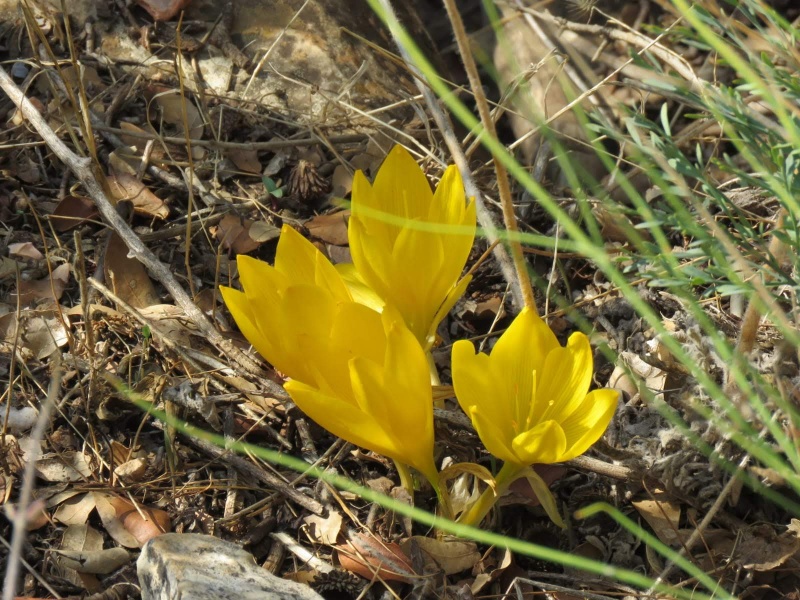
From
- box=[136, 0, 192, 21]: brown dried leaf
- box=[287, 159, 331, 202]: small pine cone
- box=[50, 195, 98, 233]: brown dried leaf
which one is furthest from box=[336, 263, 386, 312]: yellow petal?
box=[136, 0, 192, 21]: brown dried leaf

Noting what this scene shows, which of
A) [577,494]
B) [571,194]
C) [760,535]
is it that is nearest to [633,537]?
[577,494]

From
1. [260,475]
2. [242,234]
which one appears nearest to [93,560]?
[260,475]

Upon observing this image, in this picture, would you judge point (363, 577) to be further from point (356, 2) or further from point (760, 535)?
point (356, 2)

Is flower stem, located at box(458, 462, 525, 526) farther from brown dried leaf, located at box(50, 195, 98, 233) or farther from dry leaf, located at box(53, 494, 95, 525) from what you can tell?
brown dried leaf, located at box(50, 195, 98, 233)

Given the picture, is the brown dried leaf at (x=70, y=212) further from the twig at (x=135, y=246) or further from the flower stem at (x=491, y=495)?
the flower stem at (x=491, y=495)

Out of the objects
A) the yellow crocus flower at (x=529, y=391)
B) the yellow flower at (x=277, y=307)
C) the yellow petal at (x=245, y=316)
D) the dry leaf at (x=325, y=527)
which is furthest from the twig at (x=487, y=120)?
the dry leaf at (x=325, y=527)

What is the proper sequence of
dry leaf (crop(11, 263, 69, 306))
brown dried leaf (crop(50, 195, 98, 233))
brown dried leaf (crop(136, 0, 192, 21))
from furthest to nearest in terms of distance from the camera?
brown dried leaf (crop(136, 0, 192, 21)), brown dried leaf (crop(50, 195, 98, 233)), dry leaf (crop(11, 263, 69, 306))
